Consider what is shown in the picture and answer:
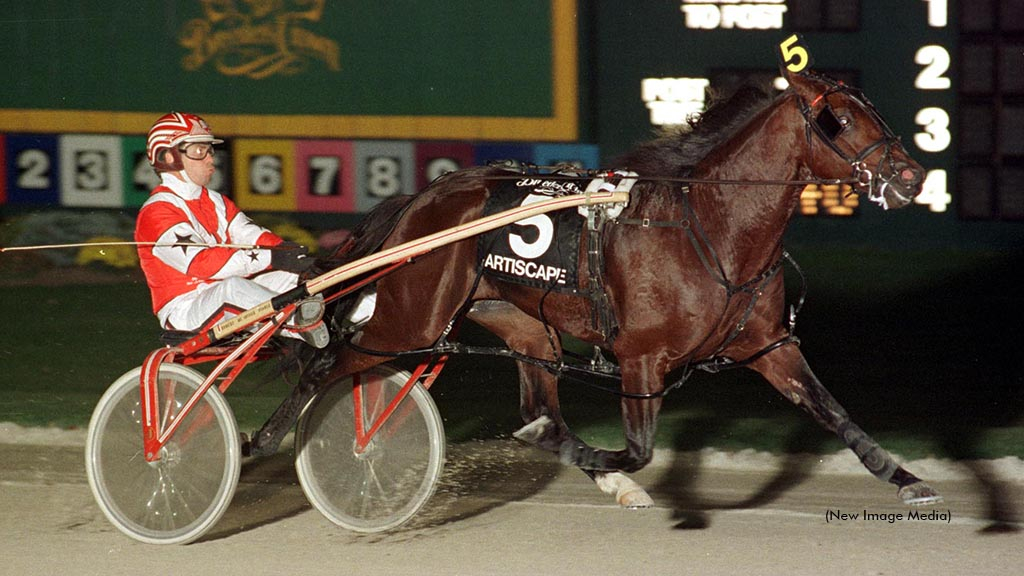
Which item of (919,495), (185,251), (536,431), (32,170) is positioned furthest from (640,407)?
(32,170)

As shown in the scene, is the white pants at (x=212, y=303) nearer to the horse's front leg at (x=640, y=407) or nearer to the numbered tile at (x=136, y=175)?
the horse's front leg at (x=640, y=407)

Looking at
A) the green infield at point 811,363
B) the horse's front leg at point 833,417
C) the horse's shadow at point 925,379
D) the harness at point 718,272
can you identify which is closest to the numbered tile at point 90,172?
the green infield at point 811,363

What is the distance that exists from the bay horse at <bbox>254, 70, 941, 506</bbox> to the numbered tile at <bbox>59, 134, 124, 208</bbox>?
280 inches

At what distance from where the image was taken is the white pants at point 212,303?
4.51 meters

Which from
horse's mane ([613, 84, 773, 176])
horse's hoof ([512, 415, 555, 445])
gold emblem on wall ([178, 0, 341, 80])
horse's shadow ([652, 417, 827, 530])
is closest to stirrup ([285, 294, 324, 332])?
horse's hoof ([512, 415, 555, 445])

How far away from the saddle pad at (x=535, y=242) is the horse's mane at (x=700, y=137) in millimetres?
266

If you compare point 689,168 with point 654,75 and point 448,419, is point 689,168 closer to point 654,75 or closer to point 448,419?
point 448,419

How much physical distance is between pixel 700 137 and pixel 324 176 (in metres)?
6.52

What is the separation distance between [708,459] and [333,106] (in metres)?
5.79

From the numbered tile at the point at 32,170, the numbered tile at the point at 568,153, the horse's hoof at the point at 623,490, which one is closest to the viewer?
the horse's hoof at the point at 623,490

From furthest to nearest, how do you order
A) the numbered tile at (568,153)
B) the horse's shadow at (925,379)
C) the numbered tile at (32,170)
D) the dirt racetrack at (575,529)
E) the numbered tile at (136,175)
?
the numbered tile at (32,170), the numbered tile at (136,175), the numbered tile at (568,153), the horse's shadow at (925,379), the dirt racetrack at (575,529)

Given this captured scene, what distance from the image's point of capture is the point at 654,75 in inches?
428

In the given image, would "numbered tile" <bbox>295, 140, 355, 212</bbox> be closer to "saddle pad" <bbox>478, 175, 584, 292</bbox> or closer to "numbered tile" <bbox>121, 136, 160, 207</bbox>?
"numbered tile" <bbox>121, 136, 160, 207</bbox>

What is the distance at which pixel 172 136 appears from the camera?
4.52m
